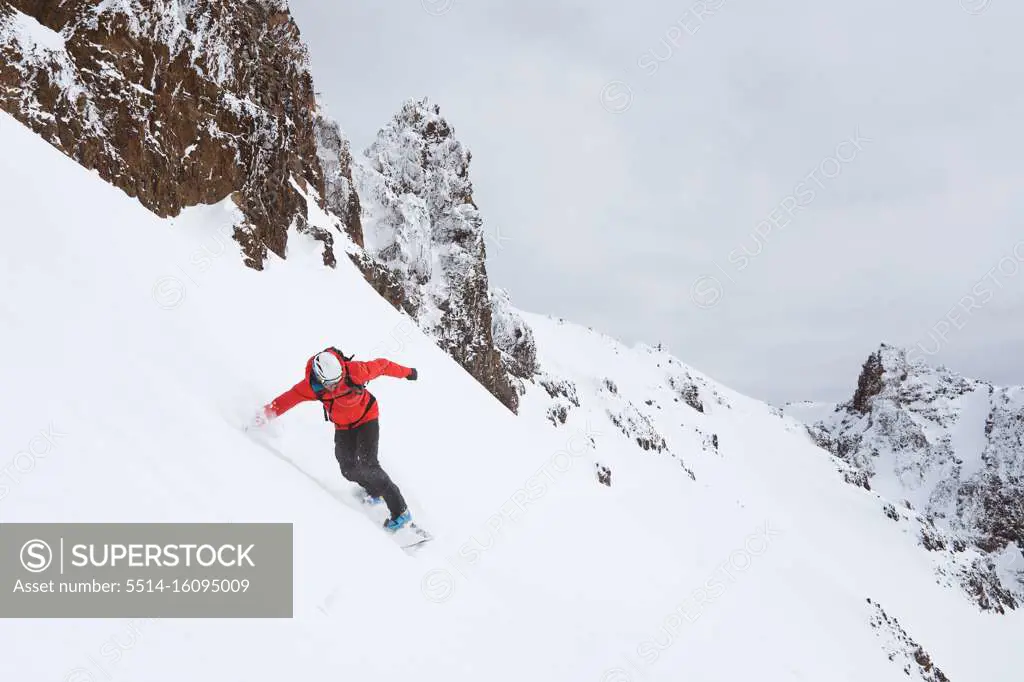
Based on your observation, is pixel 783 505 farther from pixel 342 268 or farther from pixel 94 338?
pixel 94 338

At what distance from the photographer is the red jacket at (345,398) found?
20.9ft

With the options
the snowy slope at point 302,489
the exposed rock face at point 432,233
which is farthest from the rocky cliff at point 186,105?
the exposed rock face at point 432,233

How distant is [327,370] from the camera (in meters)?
6.15

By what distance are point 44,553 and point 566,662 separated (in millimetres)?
5379

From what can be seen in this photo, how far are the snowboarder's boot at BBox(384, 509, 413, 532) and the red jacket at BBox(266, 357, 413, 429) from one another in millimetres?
1242

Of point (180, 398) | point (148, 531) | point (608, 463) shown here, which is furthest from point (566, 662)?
point (608, 463)

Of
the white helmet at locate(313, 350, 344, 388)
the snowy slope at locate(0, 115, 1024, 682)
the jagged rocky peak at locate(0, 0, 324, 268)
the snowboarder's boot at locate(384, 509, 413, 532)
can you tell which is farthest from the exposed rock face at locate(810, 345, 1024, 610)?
the white helmet at locate(313, 350, 344, 388)

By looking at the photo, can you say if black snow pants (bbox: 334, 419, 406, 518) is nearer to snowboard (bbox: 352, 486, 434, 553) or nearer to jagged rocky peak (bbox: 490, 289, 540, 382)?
snowboard (bbox: 352, 486, 434, 553)

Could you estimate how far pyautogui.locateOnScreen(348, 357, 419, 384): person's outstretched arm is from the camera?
253 inches

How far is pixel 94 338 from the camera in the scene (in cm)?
547

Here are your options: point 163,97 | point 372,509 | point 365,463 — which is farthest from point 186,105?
point 372,509

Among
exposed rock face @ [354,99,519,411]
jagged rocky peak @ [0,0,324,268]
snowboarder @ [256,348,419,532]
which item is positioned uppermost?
exposed rock face @ [354,99,519,411]

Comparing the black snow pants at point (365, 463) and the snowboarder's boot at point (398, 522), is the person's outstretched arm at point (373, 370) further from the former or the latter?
the snowboarder's boot at point (398, 522)

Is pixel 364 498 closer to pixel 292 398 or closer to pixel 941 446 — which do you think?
pixel 292 398
